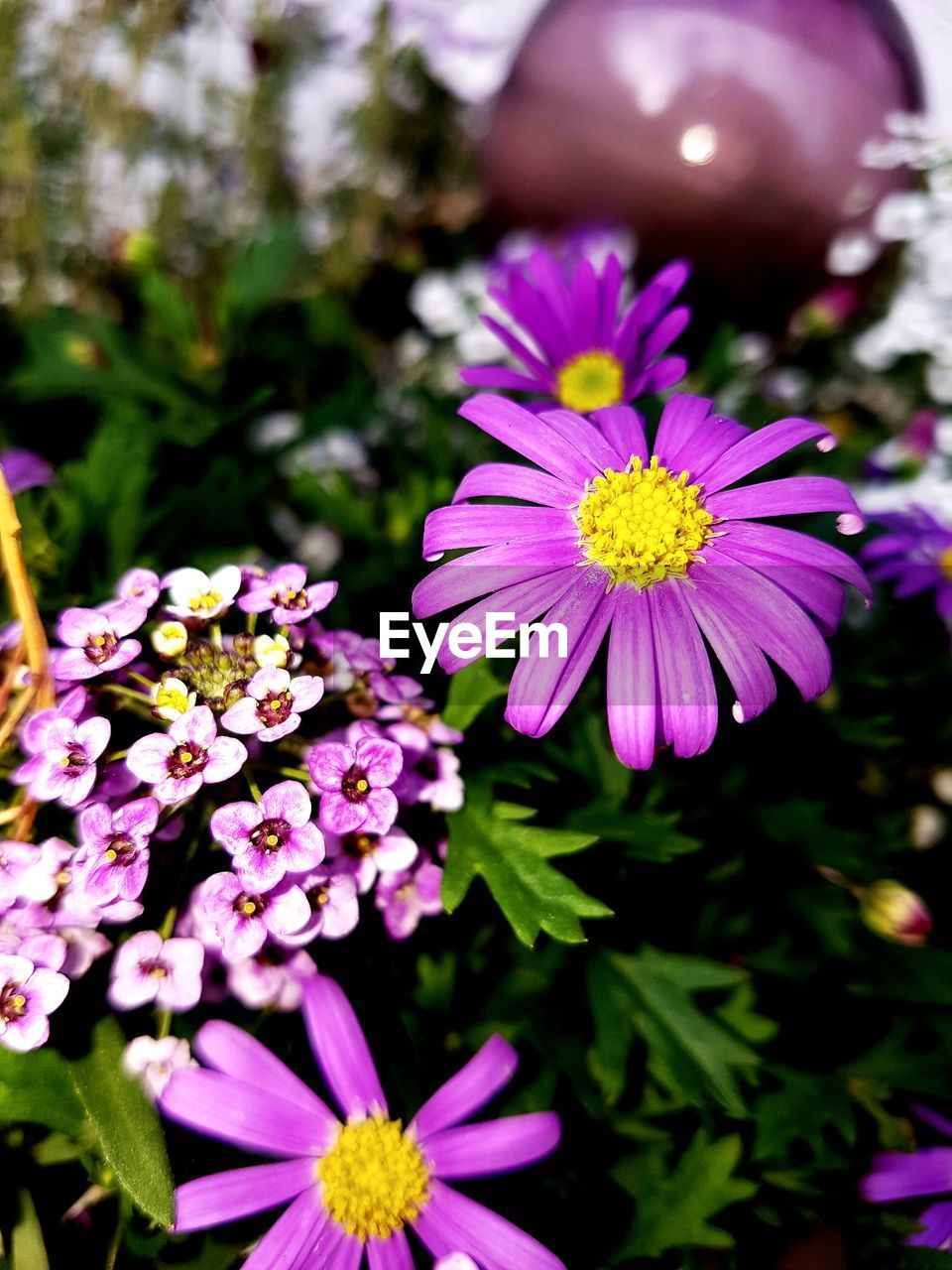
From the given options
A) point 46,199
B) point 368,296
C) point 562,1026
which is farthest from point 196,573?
point 46,199

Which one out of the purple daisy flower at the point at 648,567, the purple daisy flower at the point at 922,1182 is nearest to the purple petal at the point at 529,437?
the purple daisy flower at the point at 648,567

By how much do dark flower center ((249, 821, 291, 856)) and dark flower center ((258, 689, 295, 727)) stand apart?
4 centimetres

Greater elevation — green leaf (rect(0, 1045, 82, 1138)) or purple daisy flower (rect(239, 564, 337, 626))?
purple daisy flower (rect(239, 564, 337, 626))

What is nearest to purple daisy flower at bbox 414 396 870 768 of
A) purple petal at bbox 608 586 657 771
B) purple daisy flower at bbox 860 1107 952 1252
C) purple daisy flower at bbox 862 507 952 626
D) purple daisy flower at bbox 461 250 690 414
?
purple petal at bbox 608 586 657 771

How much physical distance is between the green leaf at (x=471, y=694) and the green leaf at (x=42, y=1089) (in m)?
0.24

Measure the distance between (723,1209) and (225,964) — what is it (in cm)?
32

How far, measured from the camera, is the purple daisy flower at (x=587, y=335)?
542 millimetres

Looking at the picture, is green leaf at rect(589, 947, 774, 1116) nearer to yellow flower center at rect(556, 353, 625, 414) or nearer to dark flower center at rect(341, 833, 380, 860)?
dark flower center at rect(341, 833, 380, 860)

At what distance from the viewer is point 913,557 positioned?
2.08 ft

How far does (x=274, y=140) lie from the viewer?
1195 millimetres

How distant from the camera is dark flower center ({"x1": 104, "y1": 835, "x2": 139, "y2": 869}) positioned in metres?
0.38

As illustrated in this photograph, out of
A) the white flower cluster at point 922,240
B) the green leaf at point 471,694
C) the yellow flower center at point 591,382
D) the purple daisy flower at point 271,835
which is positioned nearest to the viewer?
the purple daisy flower at point 271,835

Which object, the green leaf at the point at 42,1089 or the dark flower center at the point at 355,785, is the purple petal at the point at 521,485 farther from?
the green leaf at the point at 42,1089

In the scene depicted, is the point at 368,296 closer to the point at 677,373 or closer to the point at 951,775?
the point at 677,373
